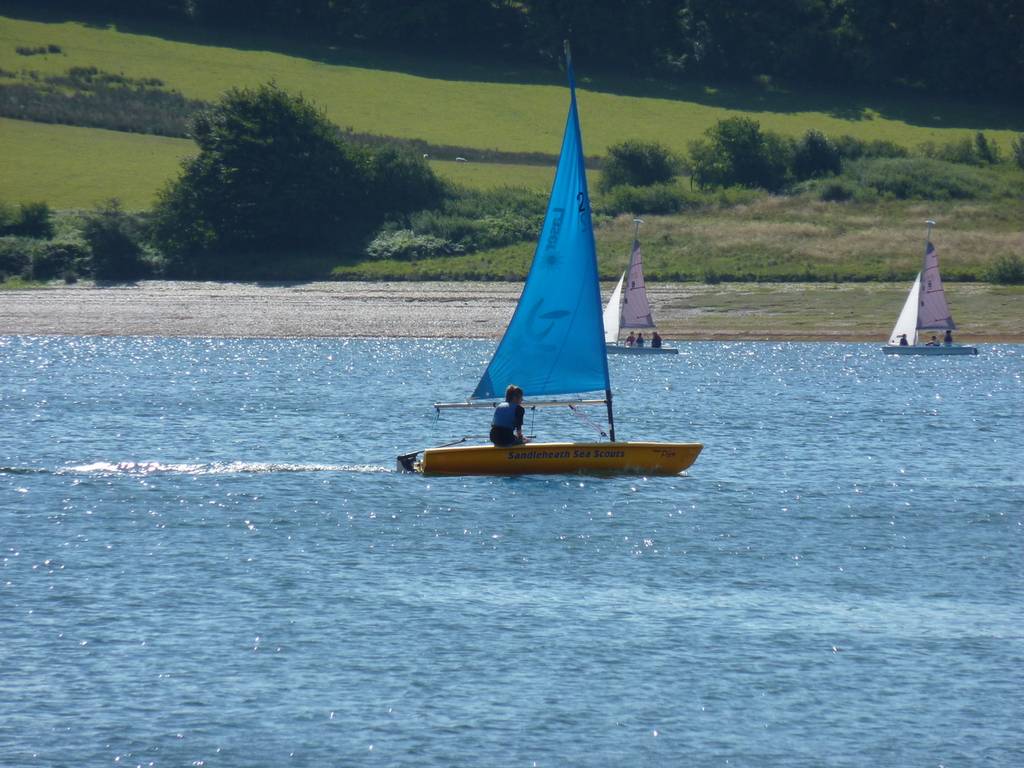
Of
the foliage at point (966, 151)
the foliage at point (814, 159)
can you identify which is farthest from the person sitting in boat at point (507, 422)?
the foliage at point (966, 151)

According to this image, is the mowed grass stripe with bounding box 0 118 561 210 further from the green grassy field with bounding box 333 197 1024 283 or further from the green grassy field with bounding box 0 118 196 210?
the green grassy field with bounding box 333 197 1024 283

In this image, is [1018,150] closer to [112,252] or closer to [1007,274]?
[1007,274]

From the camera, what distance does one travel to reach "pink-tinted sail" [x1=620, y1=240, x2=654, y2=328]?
7838 centimetres

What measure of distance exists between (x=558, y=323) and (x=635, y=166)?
76.5 metres

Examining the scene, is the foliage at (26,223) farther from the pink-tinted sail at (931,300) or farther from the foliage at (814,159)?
the pink-tinted sail at (931,300)

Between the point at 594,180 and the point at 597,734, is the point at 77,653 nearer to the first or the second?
the point at 597,734

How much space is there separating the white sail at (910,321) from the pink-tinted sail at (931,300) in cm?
24

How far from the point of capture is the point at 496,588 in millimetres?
29484

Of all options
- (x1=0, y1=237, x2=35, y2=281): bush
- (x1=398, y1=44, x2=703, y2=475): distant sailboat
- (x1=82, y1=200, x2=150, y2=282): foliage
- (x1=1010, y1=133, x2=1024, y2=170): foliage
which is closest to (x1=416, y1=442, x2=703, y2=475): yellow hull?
(x1=398, y1=44, x2=703, y2=475): distant sailboat

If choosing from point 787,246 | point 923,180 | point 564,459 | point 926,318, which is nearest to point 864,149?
point 923,180

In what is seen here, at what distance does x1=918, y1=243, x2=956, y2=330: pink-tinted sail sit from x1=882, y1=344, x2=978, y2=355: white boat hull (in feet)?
3.32

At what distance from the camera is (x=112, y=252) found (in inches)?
3740

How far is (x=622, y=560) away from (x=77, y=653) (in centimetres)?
1146

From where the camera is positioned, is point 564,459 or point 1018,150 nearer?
point 564,459
